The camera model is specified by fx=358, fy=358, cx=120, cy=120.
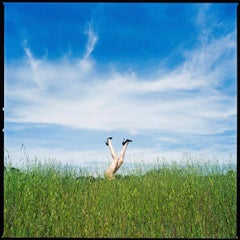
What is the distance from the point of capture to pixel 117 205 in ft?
12.9

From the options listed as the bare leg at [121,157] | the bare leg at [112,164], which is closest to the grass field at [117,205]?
the bare leg at [112,164]

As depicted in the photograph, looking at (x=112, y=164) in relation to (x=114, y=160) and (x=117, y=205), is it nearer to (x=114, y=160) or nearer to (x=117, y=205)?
(x=114, y=160)

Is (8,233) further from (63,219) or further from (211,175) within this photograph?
(211,175)

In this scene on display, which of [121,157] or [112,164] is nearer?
[121,157]

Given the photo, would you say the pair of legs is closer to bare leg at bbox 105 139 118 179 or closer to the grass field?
bare leg at bbox 105 139 118 179

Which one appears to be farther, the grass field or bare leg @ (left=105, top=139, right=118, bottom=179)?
bare leg @ (left=105, top=139, right=118, bottom=179)

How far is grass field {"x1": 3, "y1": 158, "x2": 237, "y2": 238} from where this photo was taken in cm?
336

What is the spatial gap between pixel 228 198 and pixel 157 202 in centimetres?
76

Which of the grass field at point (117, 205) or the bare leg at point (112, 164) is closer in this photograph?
the grass field at point (117, 205)

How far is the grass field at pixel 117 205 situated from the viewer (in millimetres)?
3359

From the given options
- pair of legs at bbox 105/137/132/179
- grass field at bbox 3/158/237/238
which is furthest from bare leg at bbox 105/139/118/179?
grass field at bbox 3/158/237/238

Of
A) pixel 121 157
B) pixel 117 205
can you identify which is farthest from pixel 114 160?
pixel 117 205

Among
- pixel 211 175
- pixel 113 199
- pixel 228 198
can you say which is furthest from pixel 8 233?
pixel 211 175

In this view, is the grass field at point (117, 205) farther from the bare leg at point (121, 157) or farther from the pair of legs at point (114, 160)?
the bare leg at point (121, 157)
